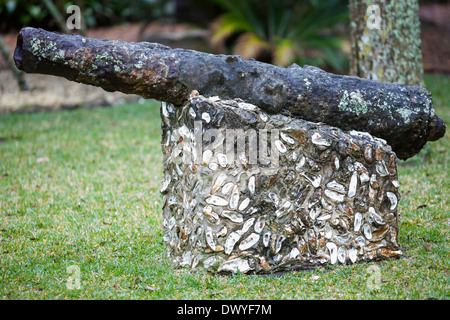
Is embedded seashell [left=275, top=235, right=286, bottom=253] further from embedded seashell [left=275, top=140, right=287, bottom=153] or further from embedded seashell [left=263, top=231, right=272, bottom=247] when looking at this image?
embedded seashell [left=275, top=140, right=287, bottom=153]

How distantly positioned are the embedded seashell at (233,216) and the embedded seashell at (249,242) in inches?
5.9

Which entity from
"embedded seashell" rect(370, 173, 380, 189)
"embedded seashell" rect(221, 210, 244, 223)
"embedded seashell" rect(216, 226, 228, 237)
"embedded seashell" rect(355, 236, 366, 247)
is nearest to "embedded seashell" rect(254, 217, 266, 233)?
"embedded seashell" rect(221, 210, 244, 223)

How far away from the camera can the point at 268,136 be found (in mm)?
3713

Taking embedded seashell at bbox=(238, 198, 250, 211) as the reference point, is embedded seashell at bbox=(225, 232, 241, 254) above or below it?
below

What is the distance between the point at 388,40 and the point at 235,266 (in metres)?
4.26

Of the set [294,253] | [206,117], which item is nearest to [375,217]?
[294,253]

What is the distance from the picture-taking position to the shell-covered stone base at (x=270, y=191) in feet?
11.8

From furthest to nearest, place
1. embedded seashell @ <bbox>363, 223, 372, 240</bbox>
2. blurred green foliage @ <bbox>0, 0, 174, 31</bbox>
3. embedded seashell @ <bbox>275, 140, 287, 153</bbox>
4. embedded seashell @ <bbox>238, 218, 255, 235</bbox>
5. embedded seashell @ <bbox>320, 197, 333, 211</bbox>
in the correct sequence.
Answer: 1. blurred green foliage @ <bbox>0, 0, 174, 31</bbox>
2. embedded seashell @ <bbox>363, 223, 372, 240</bbox>
3. embedded seashell @ <bbox>320, 197, 333, 211</bbox>
4. embedded seashell @ <bbox>275, 140, 287, 153</bbox>
5. embedded seashell @ <bbox>238, 218, 255, 235</bbox>

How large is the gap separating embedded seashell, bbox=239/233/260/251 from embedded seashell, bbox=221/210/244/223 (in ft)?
0.50

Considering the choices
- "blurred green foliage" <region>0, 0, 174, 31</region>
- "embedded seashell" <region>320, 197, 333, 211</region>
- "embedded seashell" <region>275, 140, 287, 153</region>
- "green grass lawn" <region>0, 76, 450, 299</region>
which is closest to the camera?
"green grass lawn" <region>0, 76, 450, 299</region>

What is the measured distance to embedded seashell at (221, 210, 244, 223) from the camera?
3.56 m

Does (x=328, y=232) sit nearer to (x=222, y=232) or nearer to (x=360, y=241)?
(x=360, y=241)

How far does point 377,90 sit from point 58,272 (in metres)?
2.96

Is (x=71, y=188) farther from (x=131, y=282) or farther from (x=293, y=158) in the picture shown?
(x=293, y=158)
